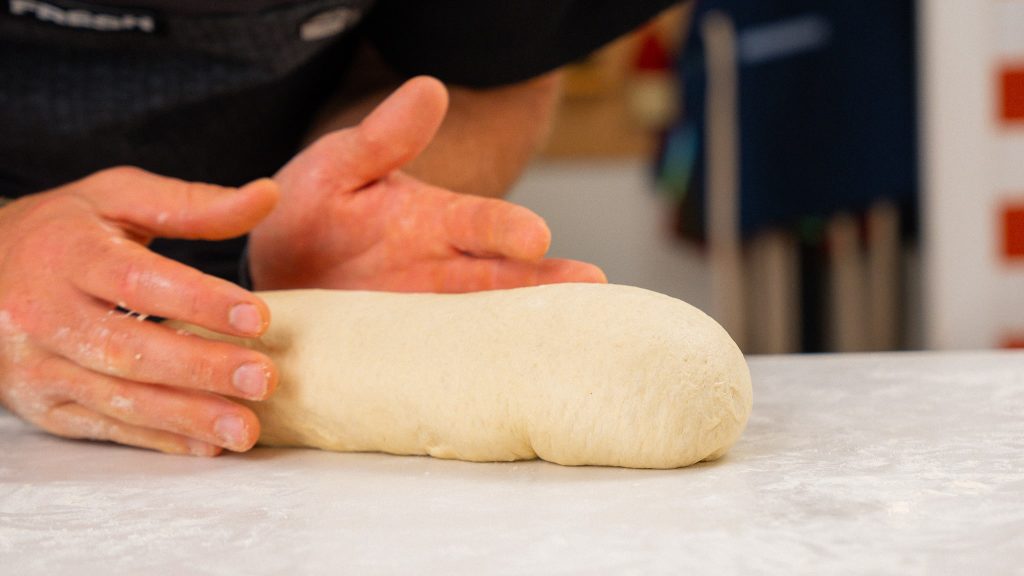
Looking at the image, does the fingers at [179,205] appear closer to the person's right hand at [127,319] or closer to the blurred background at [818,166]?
the person's right hand at [127,319]

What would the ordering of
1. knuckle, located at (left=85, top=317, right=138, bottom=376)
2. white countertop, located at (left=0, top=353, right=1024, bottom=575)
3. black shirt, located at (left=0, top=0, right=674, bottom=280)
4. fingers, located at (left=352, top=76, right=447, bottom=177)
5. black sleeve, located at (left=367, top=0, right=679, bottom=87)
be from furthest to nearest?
black sleeve, located at (left=367, top=0, right=679, bottom=87) < black shirt, located at (left=0, top=0, right=674, bottom=280) < fingers, located at (left=352, top=76, right=447, bottom=177) < knuckle, located at (left=85, top=317, right=138, bottom=376) < white countertop, located at (left=0, top=353, right=1024, bottom=575)

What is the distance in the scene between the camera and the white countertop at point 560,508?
20.8 inches

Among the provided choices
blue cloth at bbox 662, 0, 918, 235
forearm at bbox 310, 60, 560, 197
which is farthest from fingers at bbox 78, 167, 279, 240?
blue cloth at bbox 662, 0, 918, 235

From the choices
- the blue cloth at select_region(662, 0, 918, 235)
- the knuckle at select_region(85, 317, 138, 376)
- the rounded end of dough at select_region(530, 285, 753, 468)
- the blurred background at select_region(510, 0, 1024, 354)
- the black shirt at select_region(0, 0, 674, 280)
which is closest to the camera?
the rounded end of dough at select_region(530, 285, 753, 468)

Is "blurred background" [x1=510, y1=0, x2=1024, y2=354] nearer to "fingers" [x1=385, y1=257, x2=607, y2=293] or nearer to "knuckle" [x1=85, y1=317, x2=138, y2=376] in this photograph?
"fingers" [x1=385, y1=257, x2=607, y2=293]

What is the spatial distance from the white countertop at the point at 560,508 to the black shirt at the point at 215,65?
50cm

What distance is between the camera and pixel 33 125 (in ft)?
4.03

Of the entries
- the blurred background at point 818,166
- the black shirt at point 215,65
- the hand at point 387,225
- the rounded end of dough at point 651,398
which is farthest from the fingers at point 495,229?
the blurred background at point 818,166

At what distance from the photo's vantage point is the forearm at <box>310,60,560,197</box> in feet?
4.35

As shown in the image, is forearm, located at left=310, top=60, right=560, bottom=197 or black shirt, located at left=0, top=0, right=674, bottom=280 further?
forearm, located at left=310, top=60, right=560, bottom=197

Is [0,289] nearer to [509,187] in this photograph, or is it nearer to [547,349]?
[547,349]

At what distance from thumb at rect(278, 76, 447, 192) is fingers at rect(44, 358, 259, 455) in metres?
0.27

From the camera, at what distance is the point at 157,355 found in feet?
2.67

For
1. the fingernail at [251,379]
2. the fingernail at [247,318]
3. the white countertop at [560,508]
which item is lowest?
the white countertop at [560,508]
